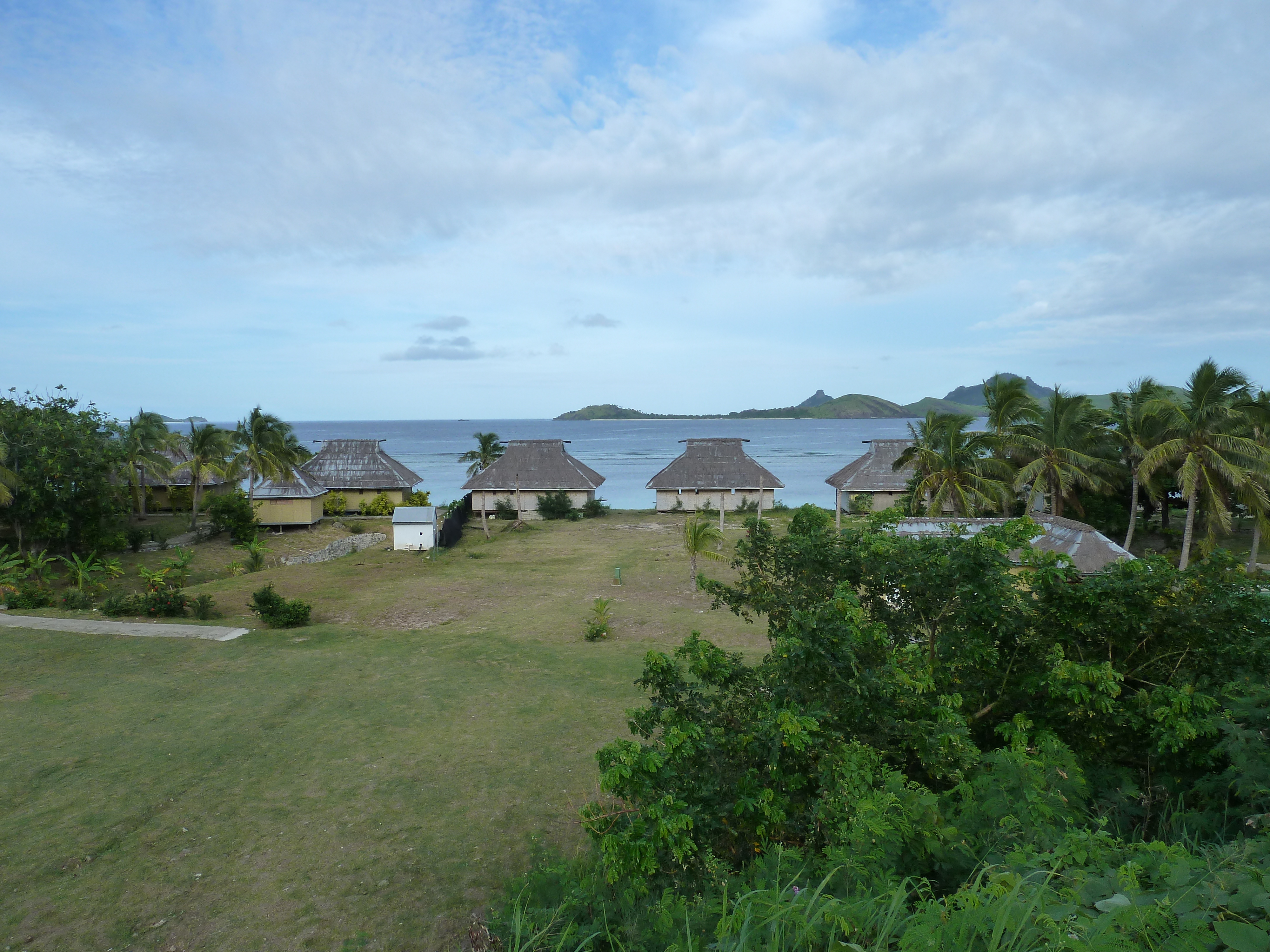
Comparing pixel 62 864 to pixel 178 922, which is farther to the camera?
pixel 62 864

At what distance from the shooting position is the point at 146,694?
10.8m

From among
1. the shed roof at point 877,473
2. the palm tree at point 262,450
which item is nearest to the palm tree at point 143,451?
the palm tree at point 262,450

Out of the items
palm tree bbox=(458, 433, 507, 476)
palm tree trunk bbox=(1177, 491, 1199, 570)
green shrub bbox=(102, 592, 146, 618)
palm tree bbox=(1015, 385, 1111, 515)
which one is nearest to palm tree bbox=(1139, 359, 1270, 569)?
palm tree trunk bbox=(1177, 491, 1199, 570)

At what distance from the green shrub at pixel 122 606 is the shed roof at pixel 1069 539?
1657 centimetres

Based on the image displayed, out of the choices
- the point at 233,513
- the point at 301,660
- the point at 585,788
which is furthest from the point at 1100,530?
the point at 233,513

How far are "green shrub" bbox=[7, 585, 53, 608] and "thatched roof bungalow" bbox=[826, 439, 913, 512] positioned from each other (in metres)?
28.8

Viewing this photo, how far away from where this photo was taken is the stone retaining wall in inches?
962

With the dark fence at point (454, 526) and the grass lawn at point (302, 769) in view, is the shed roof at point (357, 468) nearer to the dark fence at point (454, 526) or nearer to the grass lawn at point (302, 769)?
the dark fence at point (454, 526)

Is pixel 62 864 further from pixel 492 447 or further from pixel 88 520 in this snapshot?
pixel 492 447

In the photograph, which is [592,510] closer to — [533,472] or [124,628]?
[533,472]

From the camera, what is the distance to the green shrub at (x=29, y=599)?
1617 centimetres

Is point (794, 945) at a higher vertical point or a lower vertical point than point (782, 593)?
lower

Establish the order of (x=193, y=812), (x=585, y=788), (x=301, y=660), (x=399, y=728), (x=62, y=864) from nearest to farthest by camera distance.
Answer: (x=62, y=864) → (x=193, y=812) → (x=585, y=788) → (x=399, y=728) → (x=301, y=660)

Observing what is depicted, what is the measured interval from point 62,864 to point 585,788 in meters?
4.83
